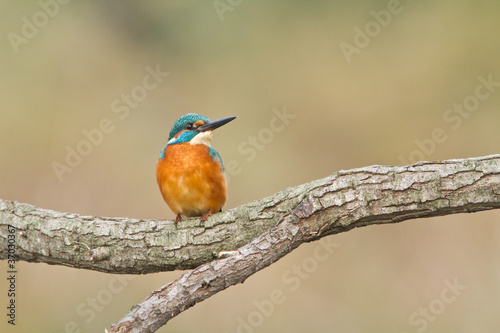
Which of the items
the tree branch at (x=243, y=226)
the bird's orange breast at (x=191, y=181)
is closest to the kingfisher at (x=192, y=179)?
the bird's orange breast at (x=191, y=181)

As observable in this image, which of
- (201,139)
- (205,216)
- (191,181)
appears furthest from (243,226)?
(201,139)

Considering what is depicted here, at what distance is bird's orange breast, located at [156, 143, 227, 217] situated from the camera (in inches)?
138

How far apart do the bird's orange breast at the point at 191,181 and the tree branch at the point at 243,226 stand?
0.95 ft

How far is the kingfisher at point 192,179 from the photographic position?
3504 millimetres

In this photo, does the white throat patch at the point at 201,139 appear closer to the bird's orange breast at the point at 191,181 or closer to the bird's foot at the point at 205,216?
the bird's orange breast at the point at 191,181

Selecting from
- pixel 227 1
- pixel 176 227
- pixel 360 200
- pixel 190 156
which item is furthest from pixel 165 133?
pixel 360 200

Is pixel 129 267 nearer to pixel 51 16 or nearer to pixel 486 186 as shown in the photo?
pixel 486 186

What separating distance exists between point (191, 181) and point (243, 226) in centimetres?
62

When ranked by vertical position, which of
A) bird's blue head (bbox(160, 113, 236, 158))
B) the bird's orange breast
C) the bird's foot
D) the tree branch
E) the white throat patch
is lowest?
the tree branch

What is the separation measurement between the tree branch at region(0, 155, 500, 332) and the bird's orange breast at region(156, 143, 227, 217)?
0.29 metres

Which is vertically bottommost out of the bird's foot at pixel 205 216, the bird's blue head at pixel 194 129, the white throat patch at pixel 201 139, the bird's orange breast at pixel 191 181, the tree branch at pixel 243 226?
the tree branch at pixel 243 226

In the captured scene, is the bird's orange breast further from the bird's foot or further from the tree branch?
the tree branch

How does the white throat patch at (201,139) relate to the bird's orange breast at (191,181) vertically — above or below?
above

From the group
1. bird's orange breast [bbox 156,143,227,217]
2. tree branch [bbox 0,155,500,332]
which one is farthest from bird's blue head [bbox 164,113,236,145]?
tree branch [bbox 0,155,500,332]
